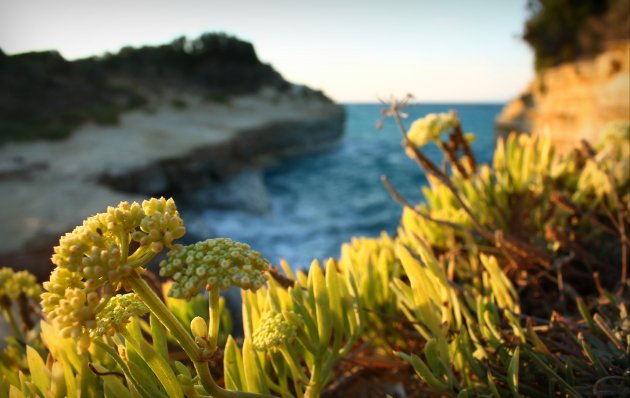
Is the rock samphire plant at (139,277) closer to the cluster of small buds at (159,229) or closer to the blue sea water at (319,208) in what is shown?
the cluster of small buds at (159,229)

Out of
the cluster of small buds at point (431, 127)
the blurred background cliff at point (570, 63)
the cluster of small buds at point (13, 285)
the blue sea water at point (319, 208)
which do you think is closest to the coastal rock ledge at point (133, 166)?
the blue sea water at point (319, 208)

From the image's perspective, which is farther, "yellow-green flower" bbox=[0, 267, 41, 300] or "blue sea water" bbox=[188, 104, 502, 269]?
"blue sea water" bbox=[188, 104, 502, 269]

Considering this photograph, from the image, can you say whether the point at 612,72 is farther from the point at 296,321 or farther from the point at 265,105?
the point at 265,105

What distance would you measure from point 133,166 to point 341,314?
1275 centimetres

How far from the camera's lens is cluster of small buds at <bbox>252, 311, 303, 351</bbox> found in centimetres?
74

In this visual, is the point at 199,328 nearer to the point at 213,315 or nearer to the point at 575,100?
the point at 213,315

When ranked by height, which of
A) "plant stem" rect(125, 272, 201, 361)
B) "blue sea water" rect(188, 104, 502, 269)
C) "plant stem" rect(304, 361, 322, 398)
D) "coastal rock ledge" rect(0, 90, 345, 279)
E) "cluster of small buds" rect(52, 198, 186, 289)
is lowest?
"blue sea water" rect(188, 104, 502, 269)

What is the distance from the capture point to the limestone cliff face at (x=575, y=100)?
5.91 meters

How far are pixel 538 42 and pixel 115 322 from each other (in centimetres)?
1520

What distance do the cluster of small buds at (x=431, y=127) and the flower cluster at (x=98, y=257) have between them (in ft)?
3.39

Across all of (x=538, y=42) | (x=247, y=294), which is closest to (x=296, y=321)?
(x=247, y=294)

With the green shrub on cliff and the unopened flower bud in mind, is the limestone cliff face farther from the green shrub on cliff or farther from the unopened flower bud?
the unopened flower bud

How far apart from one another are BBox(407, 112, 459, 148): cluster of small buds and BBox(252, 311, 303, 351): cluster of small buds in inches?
32.3

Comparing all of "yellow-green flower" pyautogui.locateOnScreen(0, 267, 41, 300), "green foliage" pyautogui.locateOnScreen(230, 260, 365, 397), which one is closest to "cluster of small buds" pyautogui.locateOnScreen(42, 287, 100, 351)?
"green foliage" pyautogui.locateOnScreen(230, 260, 365, 397)
